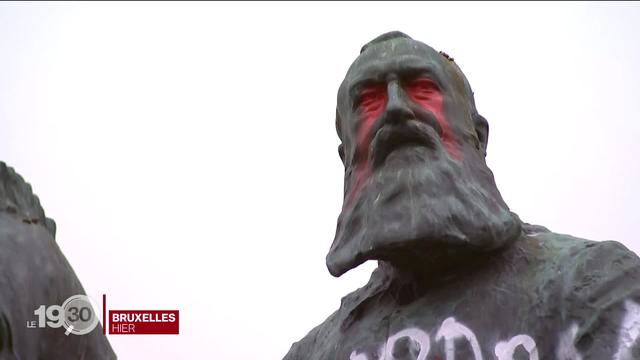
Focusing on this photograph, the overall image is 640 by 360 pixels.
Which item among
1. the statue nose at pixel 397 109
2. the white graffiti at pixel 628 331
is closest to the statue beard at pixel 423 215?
the statue nose at pixel 397 109

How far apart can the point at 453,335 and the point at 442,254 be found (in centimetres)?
34

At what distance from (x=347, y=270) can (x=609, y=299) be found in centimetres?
105

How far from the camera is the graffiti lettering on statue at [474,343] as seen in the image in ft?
9.88

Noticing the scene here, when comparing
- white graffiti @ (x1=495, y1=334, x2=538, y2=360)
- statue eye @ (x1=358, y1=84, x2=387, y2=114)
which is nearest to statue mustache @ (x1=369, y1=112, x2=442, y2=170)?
statue eye @ (x1=358, y1=84, x2=387, y2=114)

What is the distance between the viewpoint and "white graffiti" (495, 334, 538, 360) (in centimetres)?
318

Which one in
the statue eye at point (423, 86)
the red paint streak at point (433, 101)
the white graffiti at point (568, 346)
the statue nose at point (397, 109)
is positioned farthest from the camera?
the statue eye at point (423, 86)

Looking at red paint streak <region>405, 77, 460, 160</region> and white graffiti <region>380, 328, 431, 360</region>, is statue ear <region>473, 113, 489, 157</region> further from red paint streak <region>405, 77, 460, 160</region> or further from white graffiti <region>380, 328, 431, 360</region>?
white graffiti <region>380, 328, 431, 360</region>

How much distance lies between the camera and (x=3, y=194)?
10.5 feet

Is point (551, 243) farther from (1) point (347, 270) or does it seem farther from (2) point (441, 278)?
(1) point (347, 270)

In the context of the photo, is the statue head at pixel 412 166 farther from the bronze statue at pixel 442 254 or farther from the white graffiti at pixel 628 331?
the white graffiti at pixel 628 331

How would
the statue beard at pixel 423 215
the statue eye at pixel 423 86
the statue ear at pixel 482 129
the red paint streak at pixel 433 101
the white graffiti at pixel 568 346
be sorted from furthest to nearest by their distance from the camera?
1. the statue ear at pixel 482 129
2. the statue eye at pixel 423 86
3. the red paint streak at pixel 433 101
4. the statue beard at pixel 423 215
5. the white graffiti at pixel 568 346

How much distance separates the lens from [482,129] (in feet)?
13.6

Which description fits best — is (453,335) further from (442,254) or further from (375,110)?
(375,110)

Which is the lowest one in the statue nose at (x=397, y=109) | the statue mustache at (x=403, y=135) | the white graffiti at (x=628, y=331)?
the white graffiti at (x=628, y=331)
